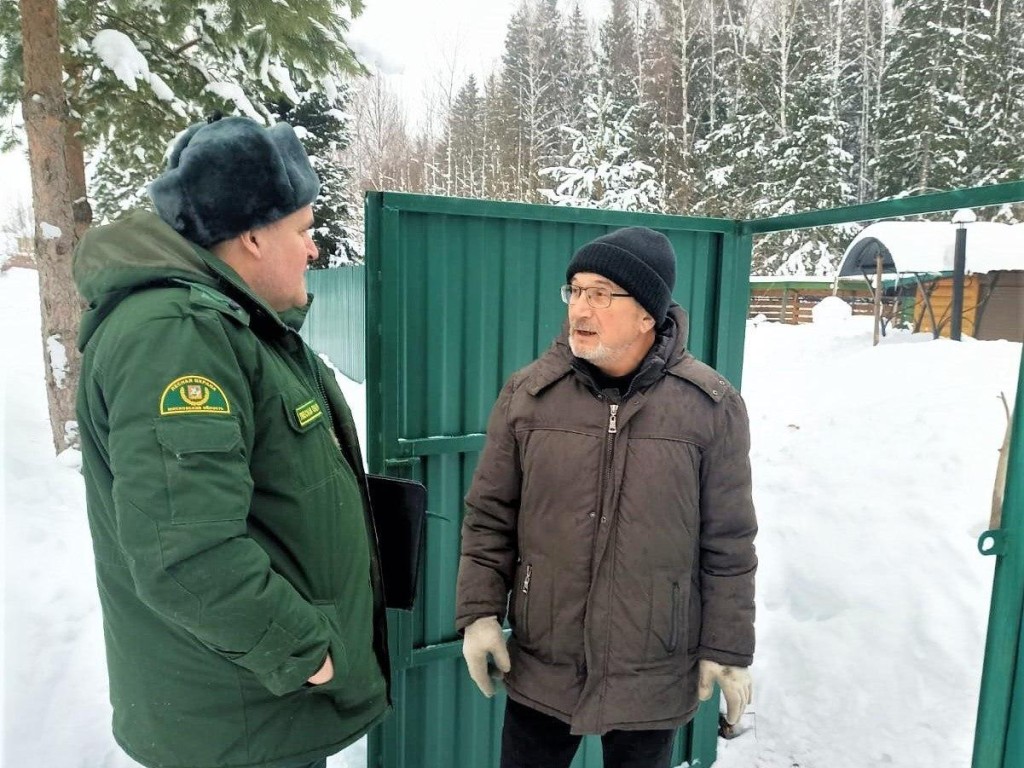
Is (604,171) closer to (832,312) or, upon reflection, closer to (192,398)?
(832,312)

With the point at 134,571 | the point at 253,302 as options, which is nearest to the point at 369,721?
the point at 134,571

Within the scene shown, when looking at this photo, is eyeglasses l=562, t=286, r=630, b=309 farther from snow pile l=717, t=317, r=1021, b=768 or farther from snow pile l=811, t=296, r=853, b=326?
snow pile l=811, t=296, r=853, b=326

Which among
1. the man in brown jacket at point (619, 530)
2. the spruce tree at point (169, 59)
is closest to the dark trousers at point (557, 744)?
the man in brown jacket at point (619, 530)

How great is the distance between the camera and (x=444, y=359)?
2.31 metres

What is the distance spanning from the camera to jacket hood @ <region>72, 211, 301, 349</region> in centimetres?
127

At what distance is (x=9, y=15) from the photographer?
6070 mm

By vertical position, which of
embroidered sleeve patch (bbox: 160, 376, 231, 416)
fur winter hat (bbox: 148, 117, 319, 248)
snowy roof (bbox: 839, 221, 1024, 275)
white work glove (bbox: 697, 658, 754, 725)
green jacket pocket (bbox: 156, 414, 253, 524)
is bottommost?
white work glove (bbox: 697, 658, 754, 725)

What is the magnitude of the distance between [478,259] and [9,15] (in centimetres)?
652

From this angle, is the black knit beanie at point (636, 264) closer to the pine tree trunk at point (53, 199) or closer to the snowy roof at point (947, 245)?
the snowy roof at point (947, 245)

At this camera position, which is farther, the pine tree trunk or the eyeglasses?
the pine tree trunk

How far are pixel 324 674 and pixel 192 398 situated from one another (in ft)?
2.08

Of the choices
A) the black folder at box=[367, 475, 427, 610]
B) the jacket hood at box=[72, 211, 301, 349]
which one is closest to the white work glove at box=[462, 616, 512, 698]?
the black folder at box=[367, 475, 427, 610]

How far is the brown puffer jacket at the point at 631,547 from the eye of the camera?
1.70 metres

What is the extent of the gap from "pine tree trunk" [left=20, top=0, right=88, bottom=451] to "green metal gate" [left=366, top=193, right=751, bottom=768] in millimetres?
5709
